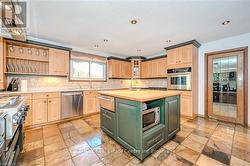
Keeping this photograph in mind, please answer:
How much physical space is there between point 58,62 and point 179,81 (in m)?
3.99

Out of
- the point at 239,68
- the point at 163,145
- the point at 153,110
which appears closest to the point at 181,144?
the point at 163,145

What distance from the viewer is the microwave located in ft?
6.25

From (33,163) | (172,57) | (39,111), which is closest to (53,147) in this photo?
(33,163)

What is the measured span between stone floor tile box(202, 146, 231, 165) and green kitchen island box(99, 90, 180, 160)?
60cm

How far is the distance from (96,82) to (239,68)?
475 cm

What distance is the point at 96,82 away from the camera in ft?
16.4

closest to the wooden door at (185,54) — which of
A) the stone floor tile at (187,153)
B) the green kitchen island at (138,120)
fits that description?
the green kitchen island at (138,120)

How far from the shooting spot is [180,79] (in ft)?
12.7

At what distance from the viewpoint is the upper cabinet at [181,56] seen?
3.65 meters

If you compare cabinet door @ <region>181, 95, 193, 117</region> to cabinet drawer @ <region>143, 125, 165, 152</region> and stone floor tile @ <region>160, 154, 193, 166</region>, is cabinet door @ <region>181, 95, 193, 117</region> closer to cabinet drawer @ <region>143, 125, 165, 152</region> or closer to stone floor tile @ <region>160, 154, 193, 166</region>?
cabinet drawer @ <region>143, 125, 165, 152</region>

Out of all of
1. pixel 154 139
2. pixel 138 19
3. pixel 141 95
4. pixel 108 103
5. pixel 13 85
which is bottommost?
pixel 154 139

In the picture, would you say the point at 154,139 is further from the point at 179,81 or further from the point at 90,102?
the point at 90,102

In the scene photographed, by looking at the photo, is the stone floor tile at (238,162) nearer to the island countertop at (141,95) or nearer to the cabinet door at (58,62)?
the island countertop at (141,95)

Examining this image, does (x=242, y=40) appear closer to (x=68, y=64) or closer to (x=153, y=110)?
(x=153, y=110)
